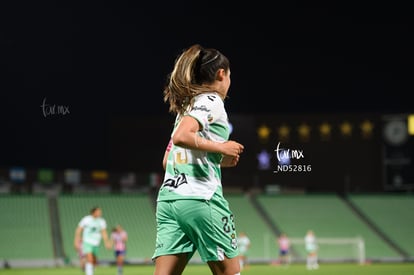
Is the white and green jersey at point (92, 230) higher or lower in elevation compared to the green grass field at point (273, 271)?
higher

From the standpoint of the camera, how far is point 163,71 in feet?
41.9

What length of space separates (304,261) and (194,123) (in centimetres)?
3257

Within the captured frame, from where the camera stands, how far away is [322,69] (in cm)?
3058

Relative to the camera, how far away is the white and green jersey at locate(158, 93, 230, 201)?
15.3 feet

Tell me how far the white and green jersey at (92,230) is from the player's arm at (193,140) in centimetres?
1260

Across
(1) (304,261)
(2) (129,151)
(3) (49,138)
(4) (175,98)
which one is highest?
(4) (175,98)

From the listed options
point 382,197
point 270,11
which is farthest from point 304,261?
point 270,11

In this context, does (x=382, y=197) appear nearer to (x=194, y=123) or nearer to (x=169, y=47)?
(x=169, y=47)

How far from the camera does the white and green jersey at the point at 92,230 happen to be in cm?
1675

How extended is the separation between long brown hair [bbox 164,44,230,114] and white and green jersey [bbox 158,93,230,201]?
0.08 metres

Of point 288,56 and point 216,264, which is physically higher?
point 288,56

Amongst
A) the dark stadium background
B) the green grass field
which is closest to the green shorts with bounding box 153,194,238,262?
the dark stadium background

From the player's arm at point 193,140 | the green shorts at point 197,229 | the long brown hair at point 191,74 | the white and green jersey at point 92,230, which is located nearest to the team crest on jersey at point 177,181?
the green shorts at point 197,229

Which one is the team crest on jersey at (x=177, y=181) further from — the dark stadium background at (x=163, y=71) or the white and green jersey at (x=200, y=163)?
the dark stadium background at (x=163, y=71)
